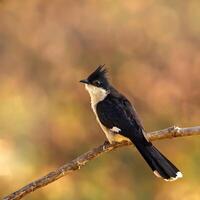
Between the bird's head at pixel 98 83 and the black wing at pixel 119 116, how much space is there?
0.42 ft

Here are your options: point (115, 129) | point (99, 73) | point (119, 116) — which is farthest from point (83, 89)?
point (115, 129)

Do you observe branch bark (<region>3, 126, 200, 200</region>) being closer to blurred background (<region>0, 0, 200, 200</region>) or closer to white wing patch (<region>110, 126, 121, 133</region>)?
white wing patch (<region>110, 126, 121, 133</region>)

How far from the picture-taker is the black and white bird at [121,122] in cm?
521

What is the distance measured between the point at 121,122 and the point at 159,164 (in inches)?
17.9

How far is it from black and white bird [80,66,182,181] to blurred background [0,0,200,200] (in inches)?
90.5

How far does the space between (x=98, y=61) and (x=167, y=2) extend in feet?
6.30

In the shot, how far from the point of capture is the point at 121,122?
550cm

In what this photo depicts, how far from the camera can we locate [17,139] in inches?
330

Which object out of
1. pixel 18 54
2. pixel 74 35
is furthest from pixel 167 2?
pixel 18 54

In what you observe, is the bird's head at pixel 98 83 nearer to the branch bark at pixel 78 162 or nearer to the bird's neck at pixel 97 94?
the bird's neck at pixel 97 94

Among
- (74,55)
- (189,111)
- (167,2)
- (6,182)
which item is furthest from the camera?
(167,2)

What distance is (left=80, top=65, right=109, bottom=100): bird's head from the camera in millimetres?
5867

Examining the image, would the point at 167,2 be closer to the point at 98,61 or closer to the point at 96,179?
the point at 98,61

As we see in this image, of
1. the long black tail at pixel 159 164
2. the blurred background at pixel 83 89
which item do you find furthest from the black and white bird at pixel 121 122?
the blurred background at pixel 83 89
